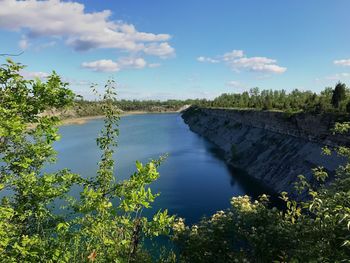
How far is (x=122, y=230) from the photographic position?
28.4 feet

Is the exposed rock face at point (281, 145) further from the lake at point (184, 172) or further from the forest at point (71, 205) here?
the forest at point (71, 205)

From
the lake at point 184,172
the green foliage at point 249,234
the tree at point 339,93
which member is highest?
the tree at point 339,93

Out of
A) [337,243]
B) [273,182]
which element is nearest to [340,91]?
[273,182]

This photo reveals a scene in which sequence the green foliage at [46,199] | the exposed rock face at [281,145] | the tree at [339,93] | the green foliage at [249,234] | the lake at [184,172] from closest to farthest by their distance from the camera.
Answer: the green foliage at [46,199] → the green foliage at [249,234] → the lake at [184,172] → the exposed rock face at [281,145] → the tree at [339,93]

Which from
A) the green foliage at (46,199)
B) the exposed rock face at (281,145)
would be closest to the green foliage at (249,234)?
the green foliage at (46,199)

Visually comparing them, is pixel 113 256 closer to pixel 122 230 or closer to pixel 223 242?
pixel 122 230

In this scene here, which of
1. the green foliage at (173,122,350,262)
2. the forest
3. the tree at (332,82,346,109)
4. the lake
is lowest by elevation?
the lake

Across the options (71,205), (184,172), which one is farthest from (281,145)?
(71,205)

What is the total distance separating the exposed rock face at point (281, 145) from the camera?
42750mm

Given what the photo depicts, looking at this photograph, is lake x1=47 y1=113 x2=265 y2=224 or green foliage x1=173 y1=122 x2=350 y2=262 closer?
green foliage x1=173 y1=122 x2=350 y2=262

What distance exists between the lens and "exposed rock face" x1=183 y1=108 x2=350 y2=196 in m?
42.8

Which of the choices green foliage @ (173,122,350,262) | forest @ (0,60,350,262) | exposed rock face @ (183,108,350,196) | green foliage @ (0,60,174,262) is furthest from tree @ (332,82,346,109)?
green foliage @ (0,60,174,262)

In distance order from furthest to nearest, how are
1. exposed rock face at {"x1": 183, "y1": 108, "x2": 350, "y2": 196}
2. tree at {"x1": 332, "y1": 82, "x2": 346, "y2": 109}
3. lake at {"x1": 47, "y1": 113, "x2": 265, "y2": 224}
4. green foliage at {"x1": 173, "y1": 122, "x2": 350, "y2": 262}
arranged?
1. tree at {"x1": 332, "y1": 82, "x2": 346, "y2": 109}
2. exposed rock face at {"x1": 183, "y1": 108, "x2": 350, "y2": 196}
3. lake at {"x1": 47, "y1": 113, "x2": 265, "y2": 224}
4. green foliage at {"x1": 173, "y1": 122, "x2": 350, "y2": 262}

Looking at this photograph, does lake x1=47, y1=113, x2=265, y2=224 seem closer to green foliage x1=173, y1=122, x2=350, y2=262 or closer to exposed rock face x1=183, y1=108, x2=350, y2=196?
exposed rock face x1=183, y1=108, x2=350, y2=196
